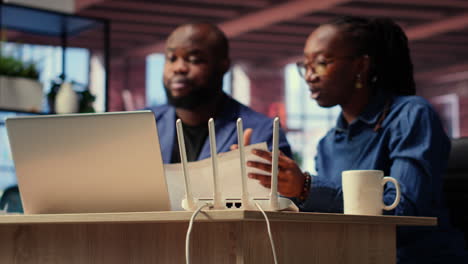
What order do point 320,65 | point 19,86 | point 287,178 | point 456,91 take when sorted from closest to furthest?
point 287,178, point 320,65, point 19,86, point 456,91

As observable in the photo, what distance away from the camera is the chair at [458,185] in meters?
1.93

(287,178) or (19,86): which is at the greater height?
(19,86)

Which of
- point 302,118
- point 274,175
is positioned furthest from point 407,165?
point 302,118

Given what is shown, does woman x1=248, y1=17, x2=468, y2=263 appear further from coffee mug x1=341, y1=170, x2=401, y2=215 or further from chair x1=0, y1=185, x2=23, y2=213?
chair x1=0, y1=185, x2=23, y2=213

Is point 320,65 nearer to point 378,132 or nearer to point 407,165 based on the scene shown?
point 378,132

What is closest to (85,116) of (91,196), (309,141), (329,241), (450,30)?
(91,196)

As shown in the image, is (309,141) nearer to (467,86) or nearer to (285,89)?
(285,89)

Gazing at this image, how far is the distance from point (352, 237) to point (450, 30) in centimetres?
695

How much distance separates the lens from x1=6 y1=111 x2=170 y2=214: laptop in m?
1.11

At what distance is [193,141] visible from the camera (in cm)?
246

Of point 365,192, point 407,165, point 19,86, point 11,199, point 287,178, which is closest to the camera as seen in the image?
point 365,192

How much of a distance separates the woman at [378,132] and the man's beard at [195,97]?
1.24 feet

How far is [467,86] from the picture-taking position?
1030 cm

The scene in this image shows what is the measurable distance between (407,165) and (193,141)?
0.93 metres
